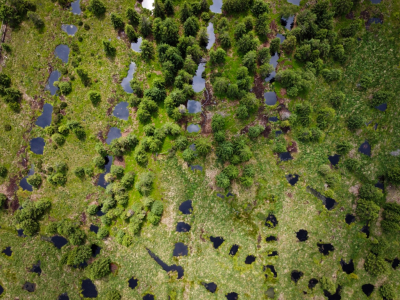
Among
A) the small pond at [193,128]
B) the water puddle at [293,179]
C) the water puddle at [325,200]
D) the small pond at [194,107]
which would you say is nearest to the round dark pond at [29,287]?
the small pond at [193,128]

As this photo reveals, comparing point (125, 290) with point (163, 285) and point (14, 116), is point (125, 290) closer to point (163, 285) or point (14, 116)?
point (163, 285)

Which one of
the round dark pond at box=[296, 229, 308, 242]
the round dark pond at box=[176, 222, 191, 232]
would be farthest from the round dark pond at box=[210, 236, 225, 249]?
the round dark pond at box=[296, 229, 308, 242]

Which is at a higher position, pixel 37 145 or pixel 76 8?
pixel 76 8

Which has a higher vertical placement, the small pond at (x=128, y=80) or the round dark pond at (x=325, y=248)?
the small pond at (x=128, y=80)

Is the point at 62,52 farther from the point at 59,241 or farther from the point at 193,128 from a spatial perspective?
the point at 59,241

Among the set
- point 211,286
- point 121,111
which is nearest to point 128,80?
point 121,111

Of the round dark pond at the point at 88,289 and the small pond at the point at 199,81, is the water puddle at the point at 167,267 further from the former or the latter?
the small pond at the point at 199,81

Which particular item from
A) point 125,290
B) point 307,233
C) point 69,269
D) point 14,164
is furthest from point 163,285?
point 14,164
